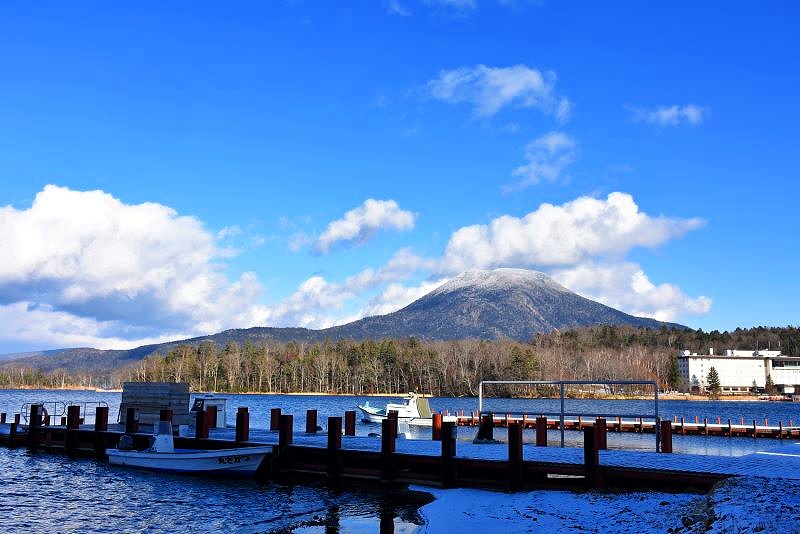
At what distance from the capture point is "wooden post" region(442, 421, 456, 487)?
22.6m

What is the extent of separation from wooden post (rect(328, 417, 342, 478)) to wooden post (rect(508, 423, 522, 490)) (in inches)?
273

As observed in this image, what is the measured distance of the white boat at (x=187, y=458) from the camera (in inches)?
1064

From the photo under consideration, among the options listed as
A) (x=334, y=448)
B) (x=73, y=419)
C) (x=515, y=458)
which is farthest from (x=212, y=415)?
(x=515, y=458)

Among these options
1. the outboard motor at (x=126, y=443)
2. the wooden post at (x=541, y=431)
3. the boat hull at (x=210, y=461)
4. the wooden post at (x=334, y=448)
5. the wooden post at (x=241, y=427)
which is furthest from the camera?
the outboard motor at (x=126, y=443)

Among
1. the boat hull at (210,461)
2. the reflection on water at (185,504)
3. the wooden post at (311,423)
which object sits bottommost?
the reflection on water at (185,504)

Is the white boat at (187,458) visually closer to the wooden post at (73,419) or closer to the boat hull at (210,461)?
the boat hull at (210,461)

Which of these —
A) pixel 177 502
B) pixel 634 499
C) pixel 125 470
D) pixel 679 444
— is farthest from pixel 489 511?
pixel 679 444

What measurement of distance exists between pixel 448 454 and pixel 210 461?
10.2 meters

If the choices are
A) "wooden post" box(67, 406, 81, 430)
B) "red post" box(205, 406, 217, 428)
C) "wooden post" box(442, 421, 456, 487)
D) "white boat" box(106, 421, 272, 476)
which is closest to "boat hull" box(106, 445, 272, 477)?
"white boat" box(106, 421, 272, 476)

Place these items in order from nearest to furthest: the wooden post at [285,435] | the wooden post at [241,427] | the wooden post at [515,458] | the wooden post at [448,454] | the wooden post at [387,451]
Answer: the wooden post at [515,458] < the wooden post at [448,454] < the wooden post at [387,451] < the wooden post at [285,435] < the wooden post at [241,427]

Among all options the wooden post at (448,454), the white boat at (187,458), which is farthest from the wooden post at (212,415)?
the wooden post at (448,454)

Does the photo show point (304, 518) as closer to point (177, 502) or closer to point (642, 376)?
point (177, 502)

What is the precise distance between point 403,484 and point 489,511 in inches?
235

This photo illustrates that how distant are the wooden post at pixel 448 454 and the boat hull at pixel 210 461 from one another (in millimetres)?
7802
